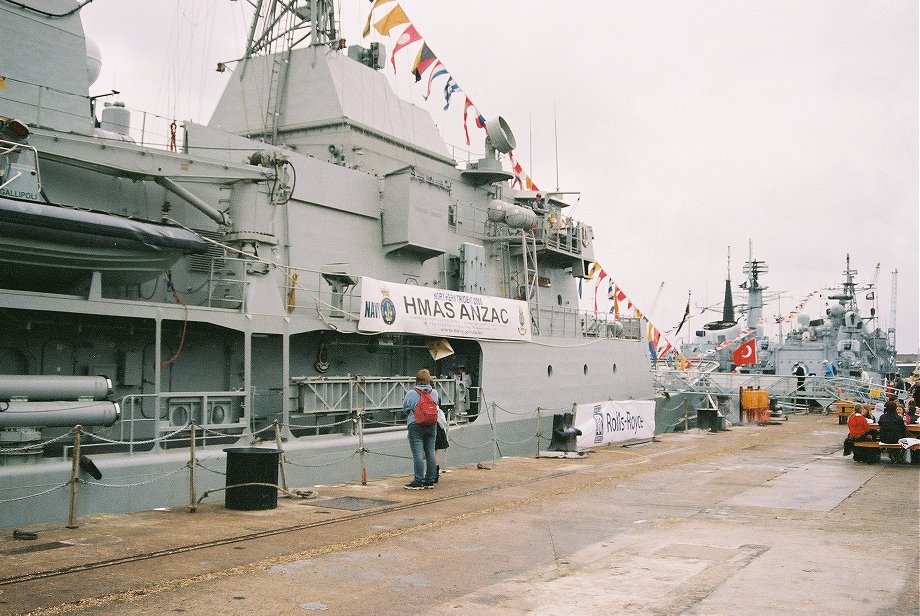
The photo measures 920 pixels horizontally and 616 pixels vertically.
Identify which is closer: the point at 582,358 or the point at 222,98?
the point at 222,98

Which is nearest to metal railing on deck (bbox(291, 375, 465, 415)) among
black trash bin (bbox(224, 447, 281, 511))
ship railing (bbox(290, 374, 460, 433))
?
ship railing (bbox(290, 374, 460, 433))

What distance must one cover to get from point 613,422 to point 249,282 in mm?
7886

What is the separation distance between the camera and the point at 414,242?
547 inches

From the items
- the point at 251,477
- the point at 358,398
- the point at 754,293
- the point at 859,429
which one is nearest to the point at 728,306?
the point at 754,293

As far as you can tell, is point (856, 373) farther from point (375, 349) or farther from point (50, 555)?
point (50, 555)

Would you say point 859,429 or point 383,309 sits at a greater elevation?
point 383,309

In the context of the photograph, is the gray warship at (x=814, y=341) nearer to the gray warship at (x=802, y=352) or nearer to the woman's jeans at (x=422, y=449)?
the gray warship at (x=802, y=352)


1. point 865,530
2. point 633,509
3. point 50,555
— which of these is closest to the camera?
point 50,555

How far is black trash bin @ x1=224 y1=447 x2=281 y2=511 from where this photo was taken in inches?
308

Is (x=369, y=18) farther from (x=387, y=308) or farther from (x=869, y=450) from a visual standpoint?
(x=869, y=450)

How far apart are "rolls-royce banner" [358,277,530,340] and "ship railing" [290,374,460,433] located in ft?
2.76

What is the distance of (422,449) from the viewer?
9602 millimetres

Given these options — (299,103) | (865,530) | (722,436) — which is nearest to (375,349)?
(299,103)

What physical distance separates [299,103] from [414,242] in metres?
3.99
